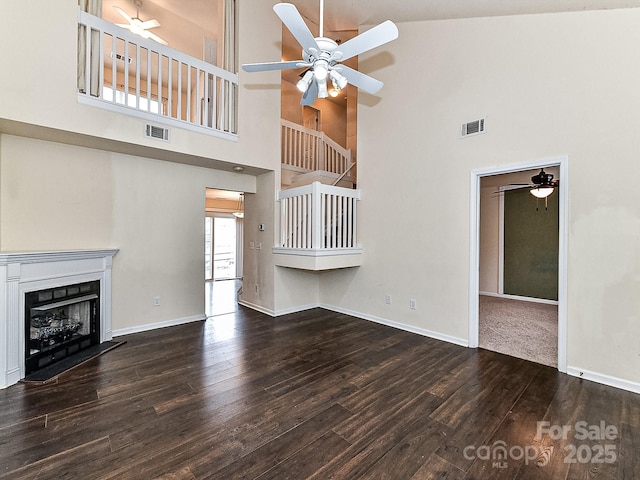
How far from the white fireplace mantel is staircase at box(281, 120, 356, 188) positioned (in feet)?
11.6

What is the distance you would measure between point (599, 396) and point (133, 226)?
17.9ft

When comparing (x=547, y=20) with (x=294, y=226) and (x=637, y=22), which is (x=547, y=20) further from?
(x=294, y=226)

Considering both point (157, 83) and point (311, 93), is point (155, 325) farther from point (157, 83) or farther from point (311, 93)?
point (311, 93)

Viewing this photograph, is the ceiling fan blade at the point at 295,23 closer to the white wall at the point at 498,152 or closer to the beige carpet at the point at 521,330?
the white wall at the point at 498,152

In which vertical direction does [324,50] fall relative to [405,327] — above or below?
above

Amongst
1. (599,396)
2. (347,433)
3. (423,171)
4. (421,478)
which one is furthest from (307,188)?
(599,396)

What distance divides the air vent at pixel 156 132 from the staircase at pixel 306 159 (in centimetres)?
221

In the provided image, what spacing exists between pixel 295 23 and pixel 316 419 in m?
2.91

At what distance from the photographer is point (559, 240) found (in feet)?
10.0

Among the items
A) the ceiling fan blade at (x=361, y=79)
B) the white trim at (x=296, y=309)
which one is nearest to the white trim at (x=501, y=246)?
the white trim at (x=296, y=309)

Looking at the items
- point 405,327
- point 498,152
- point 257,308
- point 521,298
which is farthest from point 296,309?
point 521,298

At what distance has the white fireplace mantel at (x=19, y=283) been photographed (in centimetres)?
263

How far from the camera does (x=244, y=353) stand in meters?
3.45

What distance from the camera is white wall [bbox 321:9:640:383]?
2.69 meters
